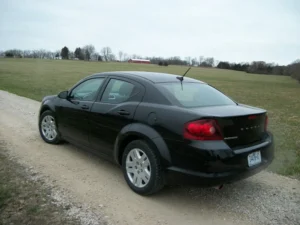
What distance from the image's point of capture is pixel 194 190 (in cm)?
383

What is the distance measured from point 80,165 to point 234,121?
252 centimetres

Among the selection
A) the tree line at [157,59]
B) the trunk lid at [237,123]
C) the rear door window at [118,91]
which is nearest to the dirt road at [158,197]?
the trunk lid at [237,123]

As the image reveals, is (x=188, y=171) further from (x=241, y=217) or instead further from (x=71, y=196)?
(x=71, y=196)

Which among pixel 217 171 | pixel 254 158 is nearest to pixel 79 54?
pixel 254 158

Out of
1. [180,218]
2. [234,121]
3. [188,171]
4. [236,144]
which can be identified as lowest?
[180,218]

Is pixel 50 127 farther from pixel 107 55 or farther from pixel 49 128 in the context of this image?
pixel 107 55

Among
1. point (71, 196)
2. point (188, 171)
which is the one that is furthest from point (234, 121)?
point (71, 196)

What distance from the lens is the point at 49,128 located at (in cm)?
539

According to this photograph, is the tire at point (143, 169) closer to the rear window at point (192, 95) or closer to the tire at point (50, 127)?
the rear window at point (192, 95)

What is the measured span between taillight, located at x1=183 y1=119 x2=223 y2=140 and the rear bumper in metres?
0.20

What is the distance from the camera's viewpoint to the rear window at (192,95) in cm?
353

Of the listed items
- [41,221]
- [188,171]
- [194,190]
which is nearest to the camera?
[41,221]

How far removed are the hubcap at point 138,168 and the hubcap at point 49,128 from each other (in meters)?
2.17

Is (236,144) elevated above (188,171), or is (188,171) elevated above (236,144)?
(236,144)
